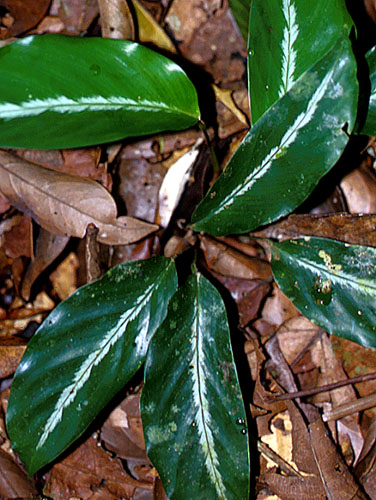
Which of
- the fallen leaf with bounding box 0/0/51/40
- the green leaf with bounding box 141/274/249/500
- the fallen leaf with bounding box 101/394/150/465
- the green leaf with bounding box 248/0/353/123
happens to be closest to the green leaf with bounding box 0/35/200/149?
the green leaf with bounding box 248/0/353/123

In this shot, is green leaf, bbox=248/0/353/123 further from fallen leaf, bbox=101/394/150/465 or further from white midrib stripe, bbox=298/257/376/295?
fallen leaf, bbox=101/394/150/465

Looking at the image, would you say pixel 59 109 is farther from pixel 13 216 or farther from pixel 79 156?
pixel 13 216

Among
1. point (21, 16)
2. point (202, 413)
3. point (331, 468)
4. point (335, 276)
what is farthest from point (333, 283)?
point (21, 16)

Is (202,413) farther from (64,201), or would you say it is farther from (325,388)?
(64,201)

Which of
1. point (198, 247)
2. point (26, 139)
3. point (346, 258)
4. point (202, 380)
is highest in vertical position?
point (26, 139)

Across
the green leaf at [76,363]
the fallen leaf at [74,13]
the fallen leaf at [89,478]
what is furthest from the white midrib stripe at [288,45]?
the fallen leaf at [89,478]

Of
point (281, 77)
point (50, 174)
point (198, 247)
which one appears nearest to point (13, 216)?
point (50, 174)
